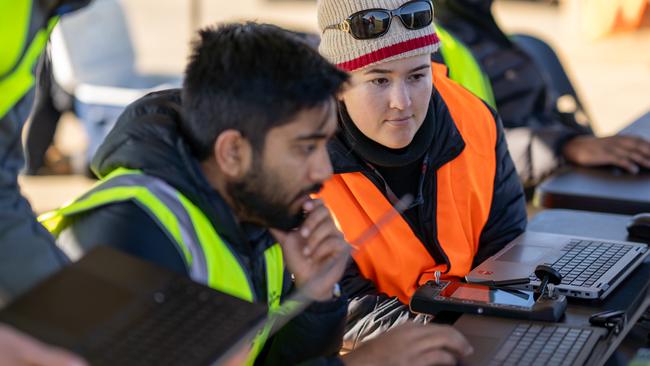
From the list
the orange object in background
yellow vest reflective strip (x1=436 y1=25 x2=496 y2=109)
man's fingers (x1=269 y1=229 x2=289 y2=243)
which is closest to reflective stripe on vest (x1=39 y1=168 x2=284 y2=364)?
man's fingers (x1=269 y1=229 x2=289 y2=243)

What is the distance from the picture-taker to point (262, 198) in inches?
73.6

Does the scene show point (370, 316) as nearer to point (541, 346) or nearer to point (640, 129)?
point (541, 346)

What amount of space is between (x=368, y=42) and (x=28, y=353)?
1.44m

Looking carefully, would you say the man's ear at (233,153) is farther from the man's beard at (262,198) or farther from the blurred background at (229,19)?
the blurred background at (229,19)

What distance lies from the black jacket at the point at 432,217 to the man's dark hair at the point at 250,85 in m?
0.75

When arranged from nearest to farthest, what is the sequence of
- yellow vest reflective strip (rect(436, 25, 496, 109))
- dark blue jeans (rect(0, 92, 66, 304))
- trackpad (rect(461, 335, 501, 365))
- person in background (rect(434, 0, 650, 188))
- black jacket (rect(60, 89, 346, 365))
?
dark blue jeans (rect(0, 92, 66, 304)) < black jacket (rect(60, 89, 346, 365)) < trackpad (rect(461, 335, 501, 365)) < yellow vest reflective strip (rect(436, 25, 496, 109)) < person in background (rect(434, 0, 650, 188))

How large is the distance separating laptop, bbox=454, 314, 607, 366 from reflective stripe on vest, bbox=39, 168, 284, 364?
0.44 meters

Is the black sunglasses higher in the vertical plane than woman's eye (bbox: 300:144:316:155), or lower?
lower

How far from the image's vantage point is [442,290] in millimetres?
2289

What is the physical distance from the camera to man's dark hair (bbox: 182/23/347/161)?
1.82 metres

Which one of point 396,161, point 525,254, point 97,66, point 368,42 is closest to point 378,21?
point 368,42

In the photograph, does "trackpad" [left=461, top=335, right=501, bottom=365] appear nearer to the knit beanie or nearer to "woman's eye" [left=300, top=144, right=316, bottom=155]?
"woman's eye" [left=300, top=144, right=316, bottom=155]

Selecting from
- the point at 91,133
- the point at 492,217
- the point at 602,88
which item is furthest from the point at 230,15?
the point at 492,217

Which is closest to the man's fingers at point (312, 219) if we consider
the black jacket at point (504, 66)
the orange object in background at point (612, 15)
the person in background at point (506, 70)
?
the person in background at point (506, 70)
